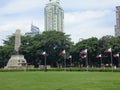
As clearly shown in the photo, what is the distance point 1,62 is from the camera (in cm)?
12169

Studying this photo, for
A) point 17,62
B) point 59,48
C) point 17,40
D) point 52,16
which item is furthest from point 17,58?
point 52,16

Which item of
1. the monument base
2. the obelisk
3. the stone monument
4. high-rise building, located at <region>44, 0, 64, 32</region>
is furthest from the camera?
high-rise building, located at <region>44, 0, 64, 32</region>

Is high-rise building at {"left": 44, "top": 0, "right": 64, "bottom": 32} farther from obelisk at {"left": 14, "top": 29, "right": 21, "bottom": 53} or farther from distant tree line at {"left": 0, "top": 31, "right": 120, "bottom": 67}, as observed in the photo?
obelisk at {"left": 14, "top": 29, "right": 21, "bottom": 53}

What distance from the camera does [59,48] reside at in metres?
107

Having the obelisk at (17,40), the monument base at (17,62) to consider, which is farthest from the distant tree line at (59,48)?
the monument base at (17,62)

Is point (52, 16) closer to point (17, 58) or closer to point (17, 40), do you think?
point (17, 40)

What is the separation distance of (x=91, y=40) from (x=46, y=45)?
1418cm

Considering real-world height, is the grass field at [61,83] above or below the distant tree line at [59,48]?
below

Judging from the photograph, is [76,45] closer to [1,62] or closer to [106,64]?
[106,64]

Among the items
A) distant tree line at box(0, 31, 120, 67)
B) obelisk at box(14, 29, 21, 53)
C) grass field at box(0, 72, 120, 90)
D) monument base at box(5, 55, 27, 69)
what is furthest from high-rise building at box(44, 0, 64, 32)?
grass field at box(0, 72, 120, 90)

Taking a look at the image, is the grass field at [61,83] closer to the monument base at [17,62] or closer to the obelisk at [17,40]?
the obelisk at [17,40]

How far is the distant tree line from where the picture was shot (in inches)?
3954

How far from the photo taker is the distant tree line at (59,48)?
100m

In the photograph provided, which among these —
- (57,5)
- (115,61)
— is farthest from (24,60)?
(57,5)
